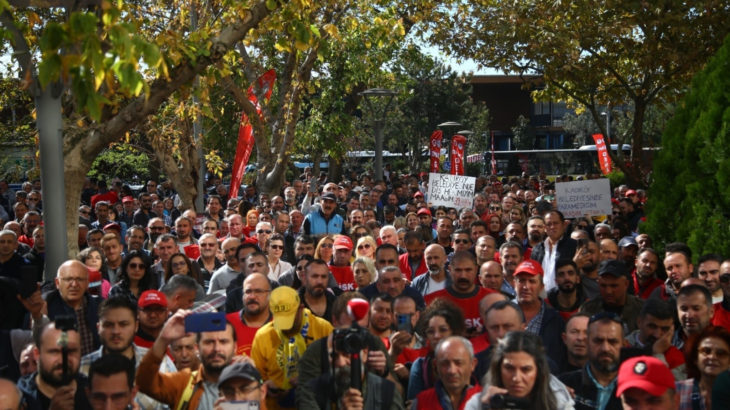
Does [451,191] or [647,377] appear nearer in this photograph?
[647,377]

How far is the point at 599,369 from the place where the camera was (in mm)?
5672

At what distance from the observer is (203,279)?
9812 millimetres

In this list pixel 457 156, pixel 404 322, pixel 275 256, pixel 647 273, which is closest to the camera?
pixel 404 322

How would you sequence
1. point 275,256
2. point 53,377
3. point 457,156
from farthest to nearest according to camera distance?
point 457,156
point 275,256
point 53,377

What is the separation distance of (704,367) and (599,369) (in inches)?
25.5

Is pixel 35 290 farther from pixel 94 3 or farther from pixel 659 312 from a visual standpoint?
pixel 659 312

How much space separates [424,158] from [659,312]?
1728 inches

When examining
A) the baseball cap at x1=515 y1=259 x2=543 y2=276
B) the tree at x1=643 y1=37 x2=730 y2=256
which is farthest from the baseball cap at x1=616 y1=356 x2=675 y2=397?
the tree at x1=643 y1=37 x2=730 y2=256

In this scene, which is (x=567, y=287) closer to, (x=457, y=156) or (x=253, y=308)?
(x=253, y=308)

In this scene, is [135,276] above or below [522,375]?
above

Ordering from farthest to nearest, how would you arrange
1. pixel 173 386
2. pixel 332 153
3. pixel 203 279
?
pixel 332 153
pixel 203 279
pixel 173 386

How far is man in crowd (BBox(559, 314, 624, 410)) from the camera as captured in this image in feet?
18.4

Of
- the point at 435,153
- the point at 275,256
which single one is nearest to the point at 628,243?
the point at 275,256

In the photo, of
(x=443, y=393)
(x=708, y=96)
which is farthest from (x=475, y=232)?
(x=443, y=393)
